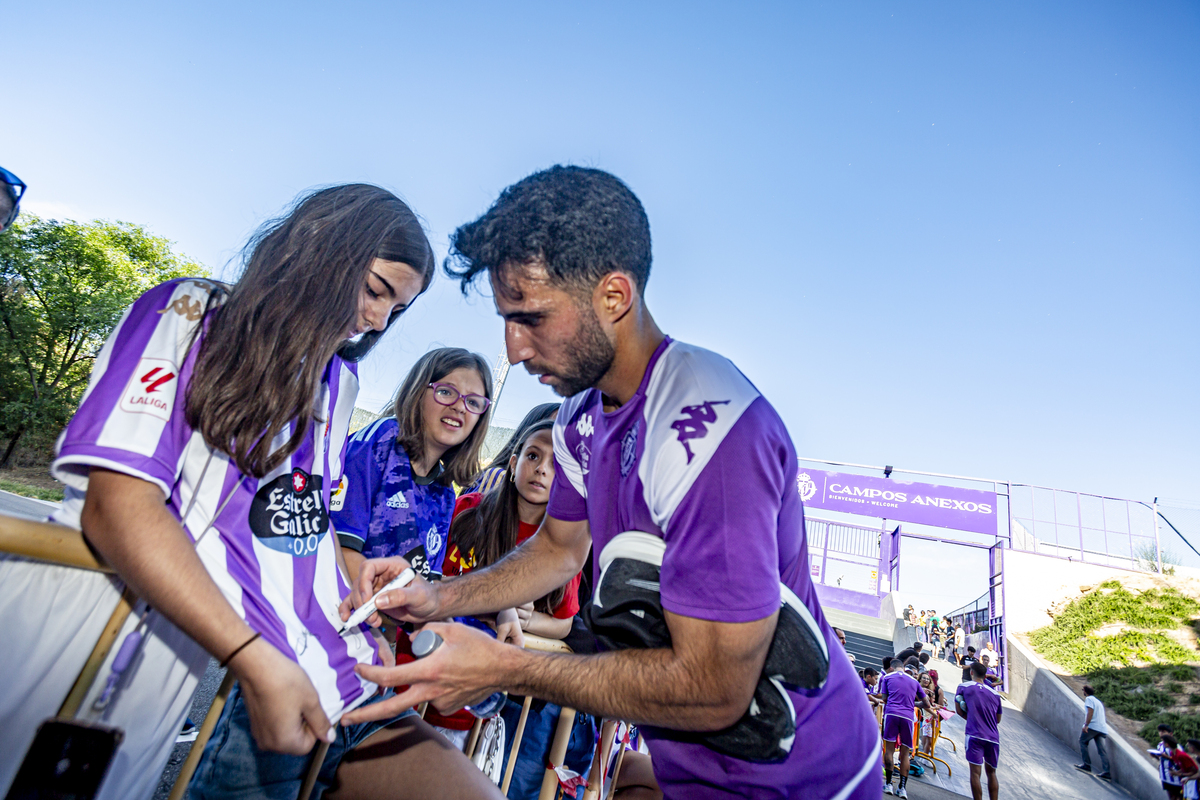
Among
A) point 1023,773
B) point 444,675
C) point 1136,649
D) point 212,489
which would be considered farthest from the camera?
point 1136,649

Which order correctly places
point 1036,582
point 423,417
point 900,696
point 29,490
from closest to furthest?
point 423,417, point 900,696, point 1036,582, point 29,490

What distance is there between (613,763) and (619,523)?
1344mm

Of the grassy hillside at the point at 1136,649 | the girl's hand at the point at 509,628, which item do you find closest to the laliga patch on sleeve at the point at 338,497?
the girl's hand at the point at 509,628

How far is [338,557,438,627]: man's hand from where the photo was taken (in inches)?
60.2

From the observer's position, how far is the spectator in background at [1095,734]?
12.0m

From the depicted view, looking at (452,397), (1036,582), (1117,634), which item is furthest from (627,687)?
(1036,582)

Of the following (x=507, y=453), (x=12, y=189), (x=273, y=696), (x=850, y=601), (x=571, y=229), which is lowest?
(x=273, y=696)

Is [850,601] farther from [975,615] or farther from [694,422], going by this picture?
[694,422]

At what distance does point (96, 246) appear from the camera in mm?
25828

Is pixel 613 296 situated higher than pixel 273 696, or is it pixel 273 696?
pixel 613 296

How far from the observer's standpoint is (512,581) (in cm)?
205

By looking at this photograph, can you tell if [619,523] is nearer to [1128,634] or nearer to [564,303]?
[564,303]

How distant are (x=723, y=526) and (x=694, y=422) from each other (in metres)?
0.25

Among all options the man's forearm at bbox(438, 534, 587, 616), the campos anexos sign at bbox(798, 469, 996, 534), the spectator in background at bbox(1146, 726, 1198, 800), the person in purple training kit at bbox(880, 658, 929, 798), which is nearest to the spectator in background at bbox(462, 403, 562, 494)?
the man's forearm at bbox(438, 534, 587, 616)
